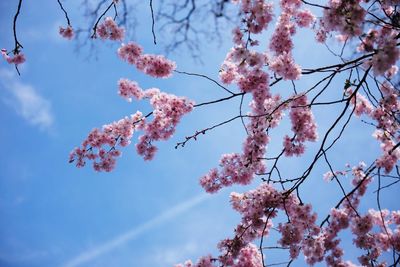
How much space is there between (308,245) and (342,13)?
3.66m

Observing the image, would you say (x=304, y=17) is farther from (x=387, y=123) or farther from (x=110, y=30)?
(x=110, y=30)

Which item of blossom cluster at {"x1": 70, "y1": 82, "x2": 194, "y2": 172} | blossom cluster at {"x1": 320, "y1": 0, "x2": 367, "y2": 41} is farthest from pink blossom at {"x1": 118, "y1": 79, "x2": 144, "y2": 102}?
blossom cluster at {"x1": 320, "y1": 0, "x2": 367, "y2": 41}

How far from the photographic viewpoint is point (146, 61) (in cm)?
606

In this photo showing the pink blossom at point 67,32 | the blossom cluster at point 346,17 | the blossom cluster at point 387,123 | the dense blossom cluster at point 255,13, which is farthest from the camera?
the pink blossom at point 67,32

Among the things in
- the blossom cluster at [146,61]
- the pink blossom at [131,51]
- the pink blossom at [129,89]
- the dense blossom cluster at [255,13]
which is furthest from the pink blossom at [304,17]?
the pink blossom at [129,89]

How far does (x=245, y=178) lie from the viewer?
6062 mm

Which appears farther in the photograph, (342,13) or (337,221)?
(337,221)

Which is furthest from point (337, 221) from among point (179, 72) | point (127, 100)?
point (127, 100)

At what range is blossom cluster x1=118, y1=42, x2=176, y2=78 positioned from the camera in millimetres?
6043

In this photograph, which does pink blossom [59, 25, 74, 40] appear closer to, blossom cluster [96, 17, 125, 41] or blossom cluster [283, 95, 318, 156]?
blossom cluster [96, 17, 125, 41]

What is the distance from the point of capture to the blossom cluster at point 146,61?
604cm

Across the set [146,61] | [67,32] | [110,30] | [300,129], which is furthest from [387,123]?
[67,32]

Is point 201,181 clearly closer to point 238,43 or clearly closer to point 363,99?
point 238,43

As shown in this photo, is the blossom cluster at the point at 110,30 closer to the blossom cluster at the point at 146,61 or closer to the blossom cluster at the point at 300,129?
the blossom cluster at the point at 146,61
